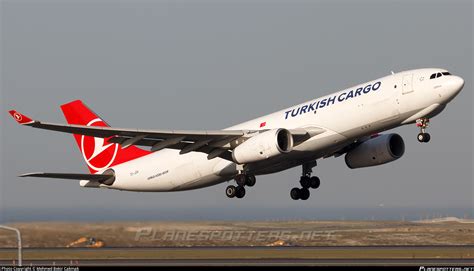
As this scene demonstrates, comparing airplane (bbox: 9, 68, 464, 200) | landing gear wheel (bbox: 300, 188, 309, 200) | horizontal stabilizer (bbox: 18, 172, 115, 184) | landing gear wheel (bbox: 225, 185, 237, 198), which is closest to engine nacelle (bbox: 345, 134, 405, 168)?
airplane (bbox: 9, 68, 464, 200)

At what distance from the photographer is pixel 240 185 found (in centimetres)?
4081

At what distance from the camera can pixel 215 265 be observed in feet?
134

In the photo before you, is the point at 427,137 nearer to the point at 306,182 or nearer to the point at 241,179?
the point at 241,179

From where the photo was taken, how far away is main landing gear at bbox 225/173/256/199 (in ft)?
133

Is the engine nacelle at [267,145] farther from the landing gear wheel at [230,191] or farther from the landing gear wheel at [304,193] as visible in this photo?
the landing gear wheel at [304,193]

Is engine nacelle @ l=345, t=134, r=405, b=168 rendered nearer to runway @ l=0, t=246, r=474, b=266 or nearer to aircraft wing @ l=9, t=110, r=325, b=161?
runway @ l=0, t=246, r=474, b=266

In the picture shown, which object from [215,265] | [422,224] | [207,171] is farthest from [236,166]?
[422,224]

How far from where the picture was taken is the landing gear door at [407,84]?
36.9m

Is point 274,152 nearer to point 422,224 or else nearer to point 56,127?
point 56,127

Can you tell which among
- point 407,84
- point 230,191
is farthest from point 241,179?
point 407,84

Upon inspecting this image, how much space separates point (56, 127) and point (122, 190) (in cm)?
1047

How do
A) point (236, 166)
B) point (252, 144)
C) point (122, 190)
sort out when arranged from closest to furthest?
1. point (252, 144)
2. point (236, 166)
3. point (122, 190)

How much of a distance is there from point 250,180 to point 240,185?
56 cm

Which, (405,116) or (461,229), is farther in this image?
(461,229)
